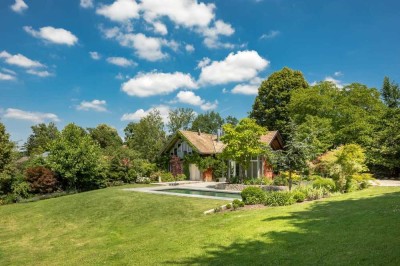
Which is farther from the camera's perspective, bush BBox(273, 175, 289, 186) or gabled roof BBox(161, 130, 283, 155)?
gabled roof BBox(161, 130, 283, 155)

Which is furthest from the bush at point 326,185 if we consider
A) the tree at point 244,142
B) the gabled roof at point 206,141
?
the gabled roof at point 206,141

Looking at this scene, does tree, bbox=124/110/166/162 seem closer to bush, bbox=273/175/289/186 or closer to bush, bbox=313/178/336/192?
bush, bbox=273/175/289/186

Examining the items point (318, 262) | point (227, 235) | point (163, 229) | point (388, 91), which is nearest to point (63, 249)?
point (163, 229)

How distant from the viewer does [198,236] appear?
10.5 m

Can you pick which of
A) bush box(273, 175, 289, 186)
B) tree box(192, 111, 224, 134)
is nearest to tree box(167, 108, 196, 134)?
tree box(192, 111, 224, 134)

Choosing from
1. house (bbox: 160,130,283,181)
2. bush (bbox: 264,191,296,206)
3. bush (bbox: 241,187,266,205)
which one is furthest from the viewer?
house (bbox: 160,130,283,181)

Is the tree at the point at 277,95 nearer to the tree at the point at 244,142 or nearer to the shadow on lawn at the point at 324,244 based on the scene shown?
the tree at the point at 244,142

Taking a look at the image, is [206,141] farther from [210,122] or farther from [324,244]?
[210,122]

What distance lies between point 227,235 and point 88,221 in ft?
28.7

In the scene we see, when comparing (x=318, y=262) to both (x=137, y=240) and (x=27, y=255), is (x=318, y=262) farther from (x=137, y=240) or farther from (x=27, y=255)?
(x=27, y=255)

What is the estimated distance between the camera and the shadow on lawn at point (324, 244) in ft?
22.5

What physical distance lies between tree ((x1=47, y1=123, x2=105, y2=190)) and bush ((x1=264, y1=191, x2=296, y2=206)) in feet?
61.4

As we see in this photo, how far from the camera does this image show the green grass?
751 centimetres

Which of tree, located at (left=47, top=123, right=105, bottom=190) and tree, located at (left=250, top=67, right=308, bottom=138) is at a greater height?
tree, located at (left=250, top=67, right=308, bottom=138)
